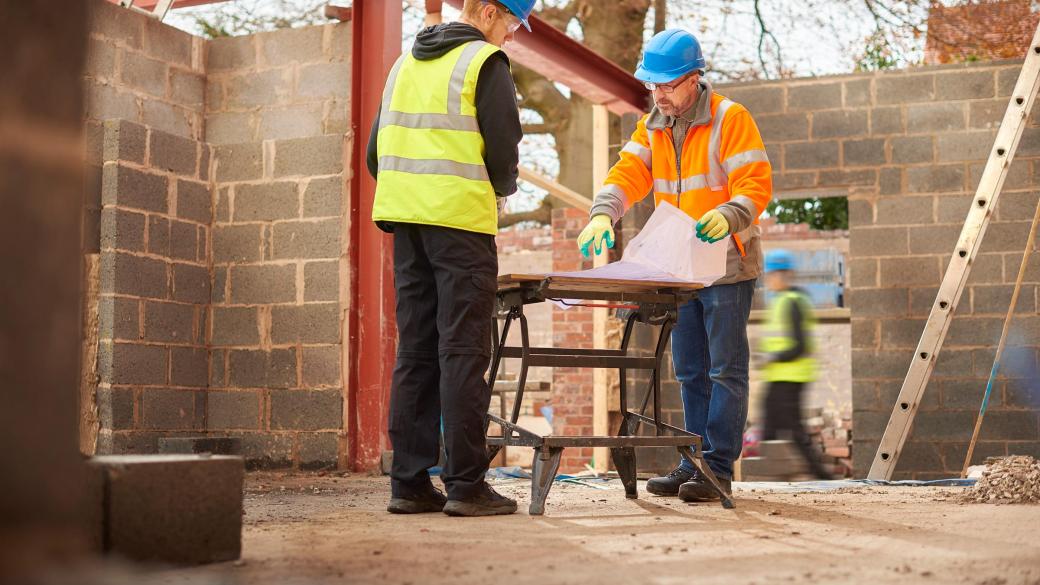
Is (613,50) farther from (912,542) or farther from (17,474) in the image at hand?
(17,474)

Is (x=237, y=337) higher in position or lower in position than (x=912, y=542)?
higher

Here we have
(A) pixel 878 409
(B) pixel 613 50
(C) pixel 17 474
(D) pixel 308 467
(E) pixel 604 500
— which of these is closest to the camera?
(C) pixel 17 474

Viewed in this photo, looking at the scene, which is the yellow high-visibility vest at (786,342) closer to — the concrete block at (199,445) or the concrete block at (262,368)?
the concrete block at (262,368)

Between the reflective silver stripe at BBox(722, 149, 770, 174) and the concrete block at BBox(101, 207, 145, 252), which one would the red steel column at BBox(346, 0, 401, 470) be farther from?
the reflective silver stripe at BBox(722, 149, 770, 174)

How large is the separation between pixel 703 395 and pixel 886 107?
5572 mm

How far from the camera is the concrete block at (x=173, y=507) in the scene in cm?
246

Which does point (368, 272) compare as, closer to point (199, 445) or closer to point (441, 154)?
point (199, 445)

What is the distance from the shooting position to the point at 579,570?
8.43ft

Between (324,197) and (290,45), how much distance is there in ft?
3.18

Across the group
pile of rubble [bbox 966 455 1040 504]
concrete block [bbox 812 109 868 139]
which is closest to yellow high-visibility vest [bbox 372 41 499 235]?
pile of rubble [bbox 966 455 1040 504]

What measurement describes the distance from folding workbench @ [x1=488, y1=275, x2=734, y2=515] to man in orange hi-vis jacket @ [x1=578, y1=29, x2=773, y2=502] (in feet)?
0.65

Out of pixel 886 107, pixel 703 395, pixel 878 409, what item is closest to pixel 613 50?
pixel 886 107

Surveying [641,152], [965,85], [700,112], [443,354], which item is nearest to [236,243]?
[641,152]

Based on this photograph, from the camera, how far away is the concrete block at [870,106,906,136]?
30.7ft
